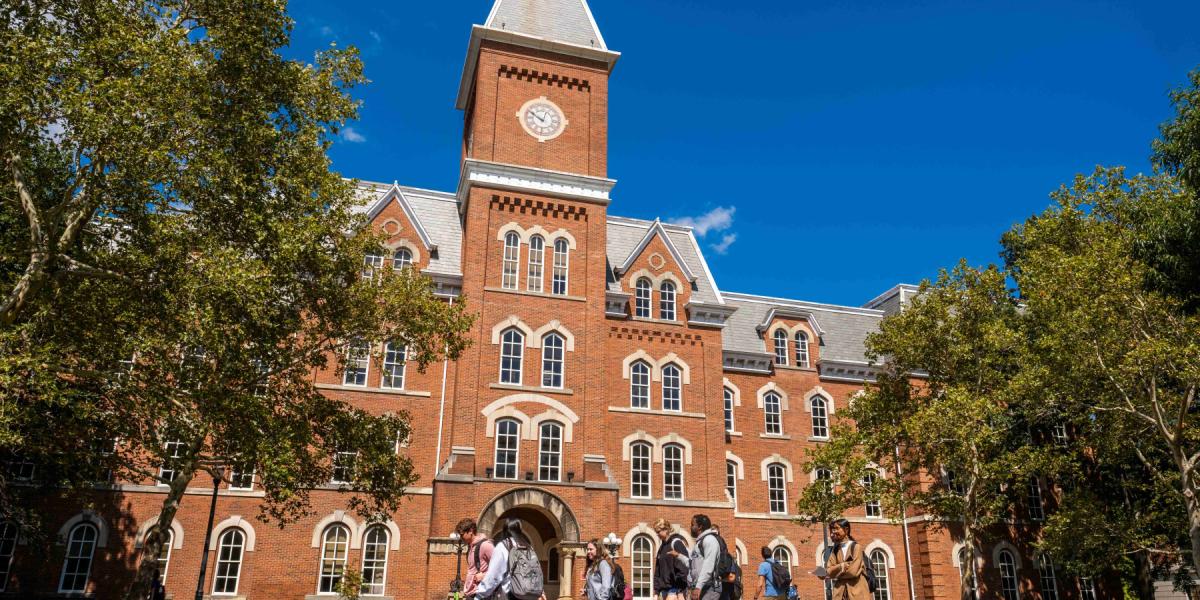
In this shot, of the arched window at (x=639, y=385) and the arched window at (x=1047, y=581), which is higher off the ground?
the arched window at (x=639, y=385)

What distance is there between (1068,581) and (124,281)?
128ft

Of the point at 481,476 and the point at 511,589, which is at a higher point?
the point at 481,476

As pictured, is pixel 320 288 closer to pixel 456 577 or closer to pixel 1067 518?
pixel 456 577

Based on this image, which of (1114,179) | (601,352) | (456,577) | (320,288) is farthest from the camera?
(601,352)

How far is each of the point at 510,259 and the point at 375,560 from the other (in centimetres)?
1191

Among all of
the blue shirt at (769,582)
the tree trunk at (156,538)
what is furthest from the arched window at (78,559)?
the blue shirt at (769,582)

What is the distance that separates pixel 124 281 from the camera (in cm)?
1595

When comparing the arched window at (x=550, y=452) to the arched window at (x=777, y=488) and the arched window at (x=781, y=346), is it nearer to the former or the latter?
the arched window at (x=777, y=488)

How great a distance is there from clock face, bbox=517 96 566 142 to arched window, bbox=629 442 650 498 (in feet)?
43.2

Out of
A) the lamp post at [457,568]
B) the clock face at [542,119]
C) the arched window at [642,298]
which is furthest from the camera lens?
the arched window at [642,298]

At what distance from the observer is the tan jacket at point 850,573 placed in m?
11.0

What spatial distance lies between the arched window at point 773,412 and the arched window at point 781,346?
1730 mm

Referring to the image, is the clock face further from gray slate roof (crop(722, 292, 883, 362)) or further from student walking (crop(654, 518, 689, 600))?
student walking (crop(654, 518, 689, 600))

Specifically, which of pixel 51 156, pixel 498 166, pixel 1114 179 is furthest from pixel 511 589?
pixel 1114 179
